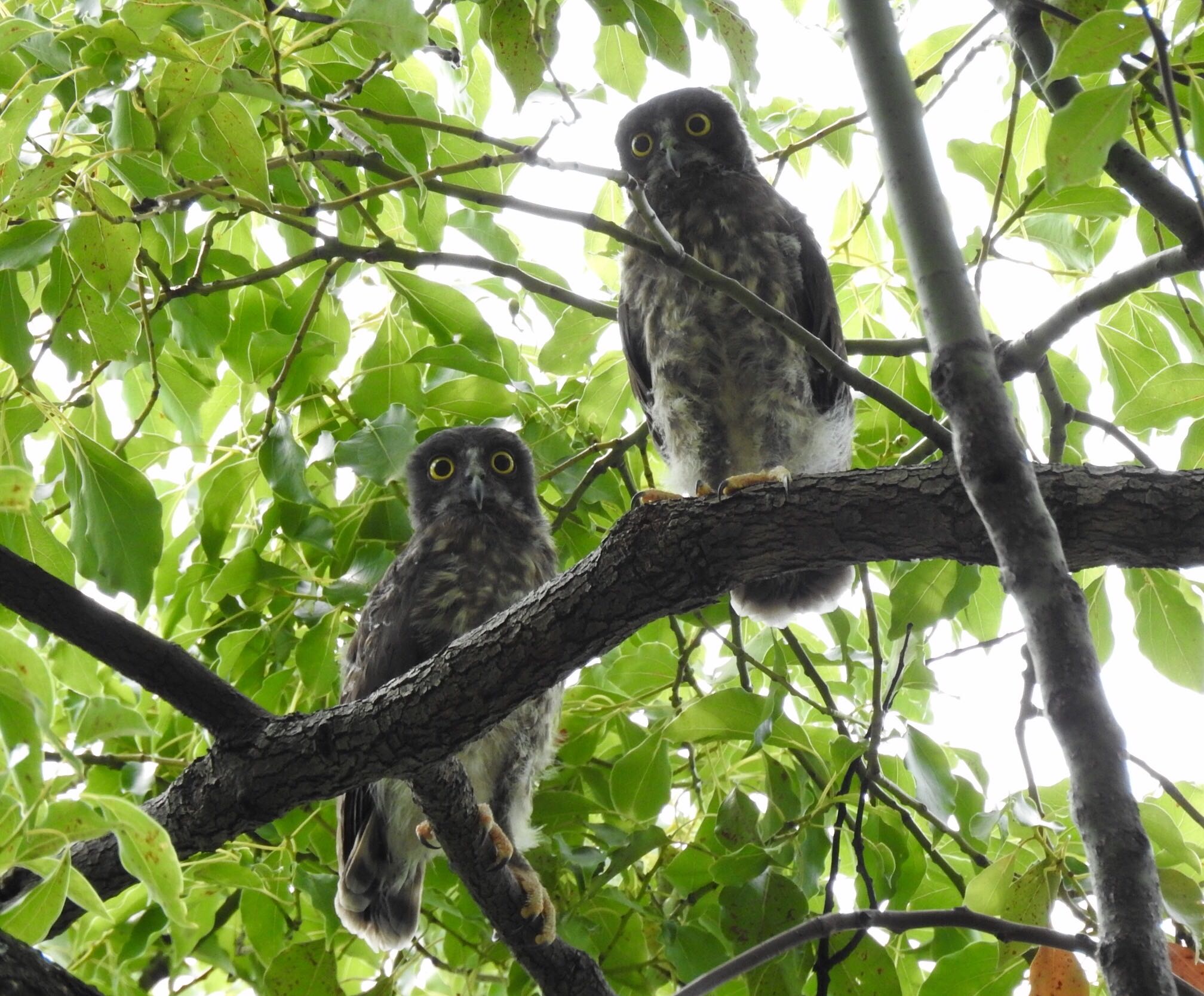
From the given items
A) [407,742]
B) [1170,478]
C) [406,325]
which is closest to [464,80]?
[406,325]

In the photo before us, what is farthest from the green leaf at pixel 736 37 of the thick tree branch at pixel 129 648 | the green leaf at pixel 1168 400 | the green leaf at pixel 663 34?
the thick tree branch at pixel 129 648

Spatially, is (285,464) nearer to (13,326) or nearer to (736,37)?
(13,326)

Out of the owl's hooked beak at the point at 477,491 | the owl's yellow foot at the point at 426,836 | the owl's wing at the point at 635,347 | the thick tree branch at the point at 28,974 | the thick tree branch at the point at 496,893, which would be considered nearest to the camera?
the thick tree branch at the point at 28,974

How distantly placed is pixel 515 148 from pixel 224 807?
4.25 ft

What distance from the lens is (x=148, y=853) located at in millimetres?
1266

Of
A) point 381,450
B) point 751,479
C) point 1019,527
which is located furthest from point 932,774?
point 381,450

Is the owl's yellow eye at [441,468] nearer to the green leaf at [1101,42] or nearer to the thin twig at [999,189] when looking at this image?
the thin twig at [999,189]

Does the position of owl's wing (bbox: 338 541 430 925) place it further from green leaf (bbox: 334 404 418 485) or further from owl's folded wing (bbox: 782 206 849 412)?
owl's folded wing (bbox: 782 206 849 412)

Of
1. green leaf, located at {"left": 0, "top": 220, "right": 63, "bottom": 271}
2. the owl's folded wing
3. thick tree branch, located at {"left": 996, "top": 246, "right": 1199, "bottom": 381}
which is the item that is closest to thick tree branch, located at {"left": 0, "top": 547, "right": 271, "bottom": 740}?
green leaf, located at {"left": 0, "top": 220, "right": 63, "bottom": 271}

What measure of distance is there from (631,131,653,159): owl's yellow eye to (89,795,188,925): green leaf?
2846mm

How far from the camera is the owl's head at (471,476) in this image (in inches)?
137

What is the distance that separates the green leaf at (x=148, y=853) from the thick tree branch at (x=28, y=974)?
20cm

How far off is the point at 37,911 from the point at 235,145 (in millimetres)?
1056

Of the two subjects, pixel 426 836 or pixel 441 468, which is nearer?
pixel 426 836
